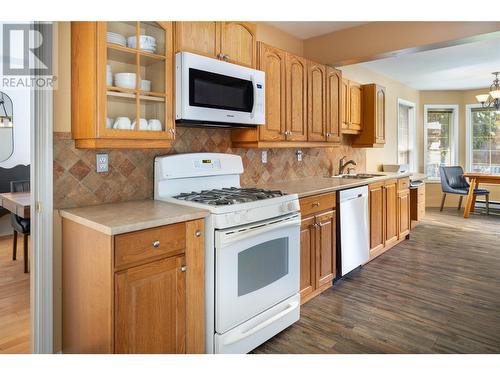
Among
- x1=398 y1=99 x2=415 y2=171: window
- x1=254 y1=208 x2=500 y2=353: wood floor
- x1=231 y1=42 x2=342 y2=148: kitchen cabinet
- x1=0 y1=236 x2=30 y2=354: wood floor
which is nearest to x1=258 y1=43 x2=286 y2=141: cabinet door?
x1=231 y1=42 x2=342 y2=148: kitchen cabinet

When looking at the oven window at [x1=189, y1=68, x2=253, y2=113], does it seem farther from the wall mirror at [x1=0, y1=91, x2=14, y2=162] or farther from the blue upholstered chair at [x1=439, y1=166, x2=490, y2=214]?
the blue upholstered chair at [x1=439, y1=166, x2=490, y2=214]

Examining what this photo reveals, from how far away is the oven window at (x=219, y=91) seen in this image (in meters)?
2.24

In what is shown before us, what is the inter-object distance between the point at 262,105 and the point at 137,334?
70.4 inches

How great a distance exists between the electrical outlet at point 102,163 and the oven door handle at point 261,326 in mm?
1220

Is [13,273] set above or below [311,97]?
below

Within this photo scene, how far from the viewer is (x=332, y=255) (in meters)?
3.07

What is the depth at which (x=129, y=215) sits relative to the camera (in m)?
1.81

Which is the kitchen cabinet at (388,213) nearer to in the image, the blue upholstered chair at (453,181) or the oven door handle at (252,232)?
the oven door handle at (252,232)

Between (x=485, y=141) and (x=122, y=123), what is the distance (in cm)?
740

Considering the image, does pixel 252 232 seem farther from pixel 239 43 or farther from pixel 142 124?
pixel 239 43

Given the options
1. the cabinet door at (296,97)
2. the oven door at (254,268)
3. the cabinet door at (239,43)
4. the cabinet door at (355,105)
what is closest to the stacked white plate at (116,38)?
the cabinet door at (239,43)
